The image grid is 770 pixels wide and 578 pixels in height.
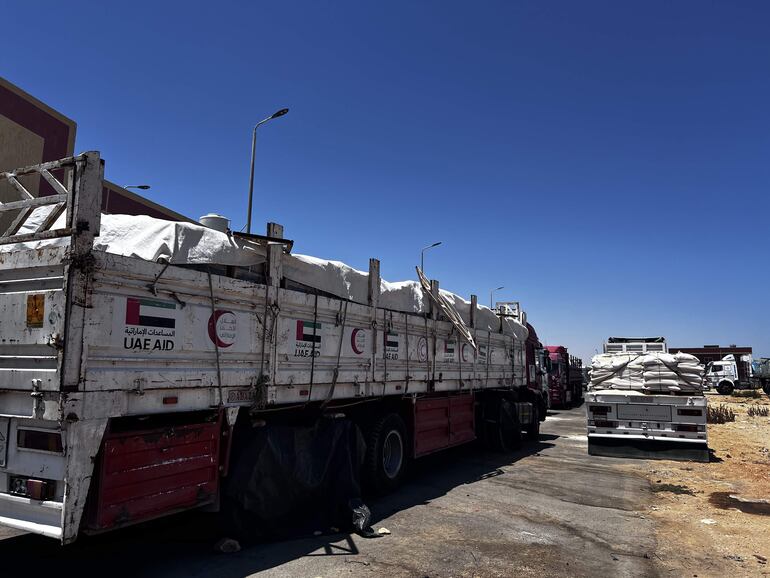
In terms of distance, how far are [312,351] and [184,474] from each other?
197 centimetres

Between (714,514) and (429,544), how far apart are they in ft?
13.8

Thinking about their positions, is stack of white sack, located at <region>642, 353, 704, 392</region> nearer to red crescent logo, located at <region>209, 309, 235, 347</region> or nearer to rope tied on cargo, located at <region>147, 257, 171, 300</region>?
red crescent logo, located at <region>209, 309, 235, 347</region>

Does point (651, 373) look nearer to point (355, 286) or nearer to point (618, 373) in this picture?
point (618, 373)

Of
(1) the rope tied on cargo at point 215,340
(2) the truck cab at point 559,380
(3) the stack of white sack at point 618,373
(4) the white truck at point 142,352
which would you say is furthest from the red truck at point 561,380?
(1) the rope tied on cargo at point 215,340

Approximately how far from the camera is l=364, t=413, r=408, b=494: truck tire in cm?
732

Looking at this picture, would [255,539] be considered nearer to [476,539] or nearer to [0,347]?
[476,539]

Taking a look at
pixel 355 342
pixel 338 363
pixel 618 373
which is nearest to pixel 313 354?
pixel 338 363

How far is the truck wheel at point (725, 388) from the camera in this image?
41.1 m

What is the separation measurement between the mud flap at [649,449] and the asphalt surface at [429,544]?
3.50 meters

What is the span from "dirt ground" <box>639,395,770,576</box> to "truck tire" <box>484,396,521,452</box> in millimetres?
2758

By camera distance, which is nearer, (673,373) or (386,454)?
(386,454)

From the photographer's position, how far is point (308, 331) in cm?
618

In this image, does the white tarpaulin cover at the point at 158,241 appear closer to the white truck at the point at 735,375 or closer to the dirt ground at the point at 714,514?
the dirt ground at the point at 714,514

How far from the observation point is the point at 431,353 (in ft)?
29.4
